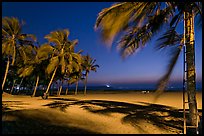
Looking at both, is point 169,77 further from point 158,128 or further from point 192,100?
point 158,128

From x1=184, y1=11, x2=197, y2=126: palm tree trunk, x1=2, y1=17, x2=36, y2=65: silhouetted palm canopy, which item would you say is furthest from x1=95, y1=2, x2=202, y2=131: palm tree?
x1=2, y1=17, x2=36, y2=65: silhouetted palm canopy

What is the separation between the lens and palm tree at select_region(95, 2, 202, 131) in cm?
718

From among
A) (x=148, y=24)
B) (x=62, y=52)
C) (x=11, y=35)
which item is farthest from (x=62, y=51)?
(x=148, y=24)

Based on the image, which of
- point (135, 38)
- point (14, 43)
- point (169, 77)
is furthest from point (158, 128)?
point (14, 43)

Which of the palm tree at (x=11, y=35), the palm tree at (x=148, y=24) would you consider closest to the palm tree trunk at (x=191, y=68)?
the palm tree at (x=148, y=24)

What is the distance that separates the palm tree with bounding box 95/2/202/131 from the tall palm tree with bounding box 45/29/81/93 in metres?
20.1

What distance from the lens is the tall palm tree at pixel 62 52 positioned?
2798cm

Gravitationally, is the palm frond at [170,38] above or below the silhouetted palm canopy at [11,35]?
below

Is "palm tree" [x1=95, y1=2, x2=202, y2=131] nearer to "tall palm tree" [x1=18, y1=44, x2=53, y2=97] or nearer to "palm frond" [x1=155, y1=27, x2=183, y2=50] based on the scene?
"palm frond" [x1=155, y1=27, x2=183, y2=50]

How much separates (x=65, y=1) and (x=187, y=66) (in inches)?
178

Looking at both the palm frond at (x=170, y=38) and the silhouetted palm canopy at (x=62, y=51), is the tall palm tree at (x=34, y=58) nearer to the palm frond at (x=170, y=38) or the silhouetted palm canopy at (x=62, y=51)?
the silhouetted palm canopy at (x=62, y=51)

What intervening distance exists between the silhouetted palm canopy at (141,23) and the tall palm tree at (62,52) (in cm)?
2009

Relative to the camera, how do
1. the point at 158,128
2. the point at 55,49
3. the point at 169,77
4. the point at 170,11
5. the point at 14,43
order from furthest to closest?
the point at 55,49 < the point at 14,43 < the point at 158,128 < the point at 170,11 < the point at 169,77

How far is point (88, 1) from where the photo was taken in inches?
237
